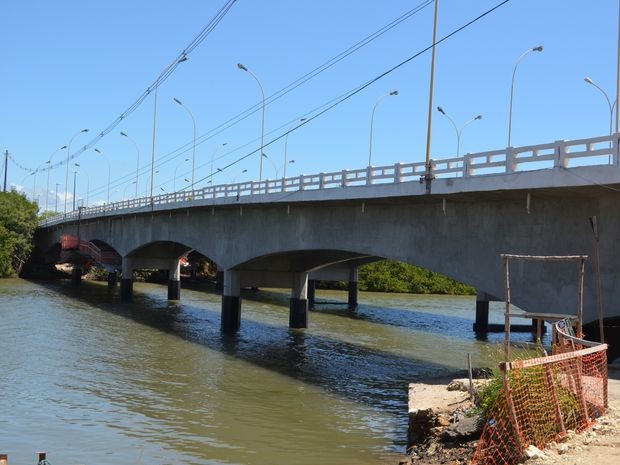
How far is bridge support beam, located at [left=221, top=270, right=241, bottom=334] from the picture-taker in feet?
136

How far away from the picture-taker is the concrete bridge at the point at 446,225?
19766 millimetres

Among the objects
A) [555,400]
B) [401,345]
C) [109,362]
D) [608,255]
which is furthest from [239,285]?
[555,400]

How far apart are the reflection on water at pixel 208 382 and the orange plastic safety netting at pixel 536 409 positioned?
4262mm

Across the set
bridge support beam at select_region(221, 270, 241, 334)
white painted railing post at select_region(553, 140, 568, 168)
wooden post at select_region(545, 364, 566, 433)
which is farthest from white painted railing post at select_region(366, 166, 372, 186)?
wooden post at select_region(545, 364, 566, 433)

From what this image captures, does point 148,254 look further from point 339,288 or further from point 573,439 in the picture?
point 573,439

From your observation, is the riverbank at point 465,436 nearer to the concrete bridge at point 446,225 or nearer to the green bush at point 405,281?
the concrete bridge at point 446,225

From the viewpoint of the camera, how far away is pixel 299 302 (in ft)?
139

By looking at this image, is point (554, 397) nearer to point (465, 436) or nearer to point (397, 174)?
point (465, 436)

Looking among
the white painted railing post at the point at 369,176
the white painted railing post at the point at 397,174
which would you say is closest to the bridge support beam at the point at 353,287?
the white painted railing post at the point at 369,176

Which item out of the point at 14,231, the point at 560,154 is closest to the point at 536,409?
the point at 560,154

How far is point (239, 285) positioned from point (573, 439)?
3141cm

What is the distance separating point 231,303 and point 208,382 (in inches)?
631

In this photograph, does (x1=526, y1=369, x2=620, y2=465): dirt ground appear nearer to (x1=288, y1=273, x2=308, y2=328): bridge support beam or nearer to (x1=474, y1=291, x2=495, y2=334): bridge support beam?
(x1=288, y1=273, x2=308, y2=328): bridge support beam

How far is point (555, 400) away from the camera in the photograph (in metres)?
11.8
